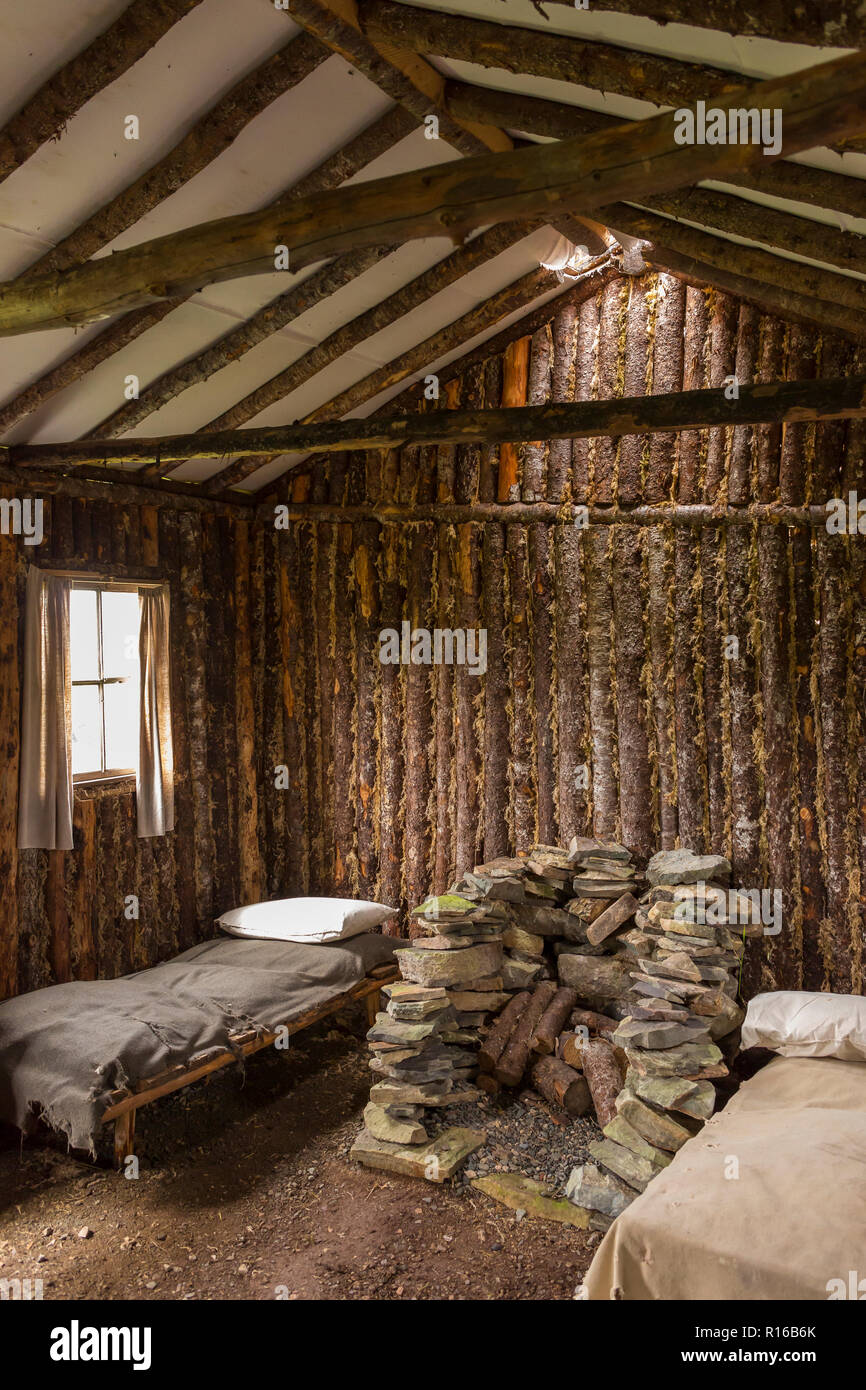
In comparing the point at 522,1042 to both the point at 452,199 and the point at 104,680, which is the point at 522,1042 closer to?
the point at 104,680

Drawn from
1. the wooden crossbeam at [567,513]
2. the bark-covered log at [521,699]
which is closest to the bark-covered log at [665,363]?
the wooden crossbeam at [567,513]

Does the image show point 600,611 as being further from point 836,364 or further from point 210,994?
point 210,994

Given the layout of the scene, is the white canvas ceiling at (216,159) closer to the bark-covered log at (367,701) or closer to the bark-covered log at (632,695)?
the bark-covered log at (367,701)

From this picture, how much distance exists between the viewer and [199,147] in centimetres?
381

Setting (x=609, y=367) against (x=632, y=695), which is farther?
(x=609, y=367)

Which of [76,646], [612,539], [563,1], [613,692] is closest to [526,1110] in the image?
[613,692]

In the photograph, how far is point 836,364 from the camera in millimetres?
5508

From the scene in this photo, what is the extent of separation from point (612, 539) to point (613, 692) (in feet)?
3.36

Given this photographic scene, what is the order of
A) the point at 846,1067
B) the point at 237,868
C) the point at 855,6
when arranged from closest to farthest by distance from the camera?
the point at 855,6
the point at 846,1067
the point at 237,868

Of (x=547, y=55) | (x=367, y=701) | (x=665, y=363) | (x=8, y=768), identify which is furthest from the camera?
(x=367, y=701)

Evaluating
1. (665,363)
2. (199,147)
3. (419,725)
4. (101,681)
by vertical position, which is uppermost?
(199,147)

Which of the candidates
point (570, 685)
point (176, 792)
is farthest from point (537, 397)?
point (176, 792)

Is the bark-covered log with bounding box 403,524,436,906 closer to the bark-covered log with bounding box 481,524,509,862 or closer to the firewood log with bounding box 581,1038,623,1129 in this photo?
the bark-covered log with bounding box 481,524,509,862

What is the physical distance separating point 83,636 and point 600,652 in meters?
3.50
